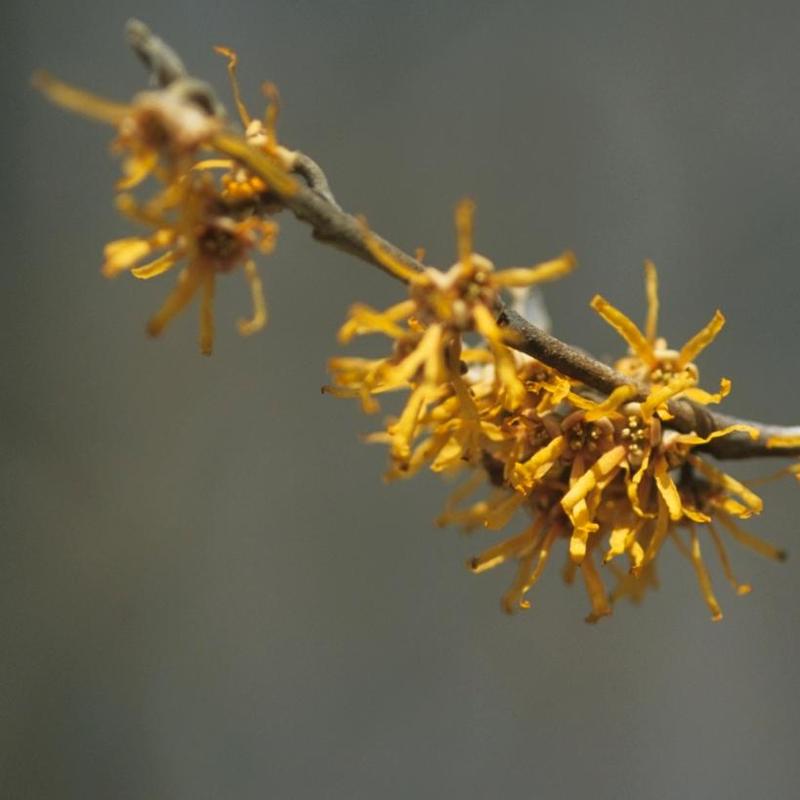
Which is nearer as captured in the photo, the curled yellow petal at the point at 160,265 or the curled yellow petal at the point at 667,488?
the curled yellow petal at the point at 160,265

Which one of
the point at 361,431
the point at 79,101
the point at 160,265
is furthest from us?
the point at 361,431

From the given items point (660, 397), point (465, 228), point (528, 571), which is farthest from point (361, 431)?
point (465, 228)

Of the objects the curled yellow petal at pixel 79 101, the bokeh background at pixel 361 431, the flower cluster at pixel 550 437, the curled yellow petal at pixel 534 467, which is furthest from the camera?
the bokeh background at pixel 361 431

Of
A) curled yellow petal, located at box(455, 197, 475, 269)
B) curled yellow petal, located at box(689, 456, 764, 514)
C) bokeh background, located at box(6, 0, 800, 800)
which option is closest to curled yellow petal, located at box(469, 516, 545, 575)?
curled yellow petal, located at box(689, 456, 764, 514)

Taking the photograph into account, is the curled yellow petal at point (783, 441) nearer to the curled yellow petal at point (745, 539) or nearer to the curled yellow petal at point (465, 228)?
the curled yellow petal at point (745, 539)

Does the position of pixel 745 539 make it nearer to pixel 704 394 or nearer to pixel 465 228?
pixel 704 394

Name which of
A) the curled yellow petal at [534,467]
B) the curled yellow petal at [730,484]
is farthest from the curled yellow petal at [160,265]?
the curled yellow petal at [730,484]

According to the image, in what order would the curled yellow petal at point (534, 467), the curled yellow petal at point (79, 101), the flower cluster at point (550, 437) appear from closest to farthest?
the curled yellow petal at point (79, 101) → the flower cluster at point (550, 437) → the curled yellow petal at point (534, 467)
